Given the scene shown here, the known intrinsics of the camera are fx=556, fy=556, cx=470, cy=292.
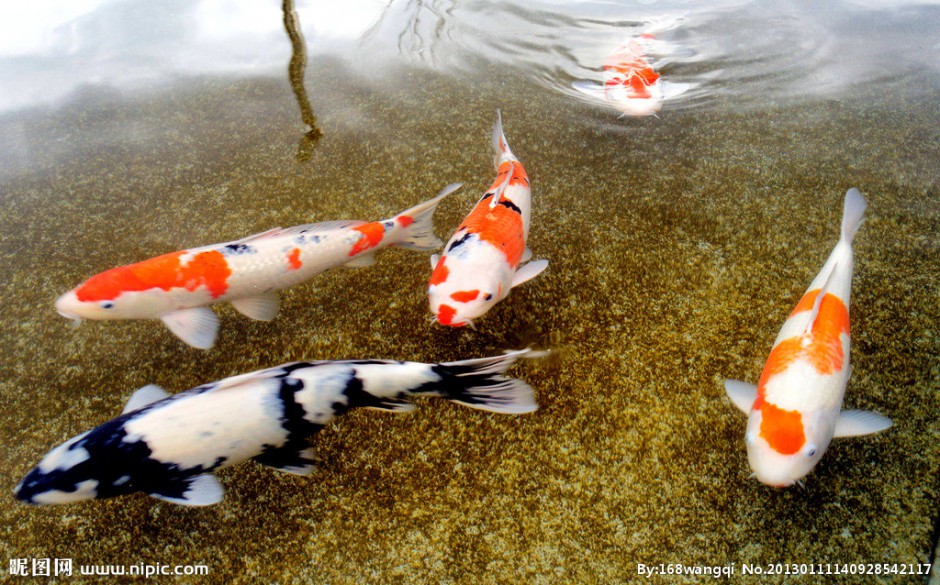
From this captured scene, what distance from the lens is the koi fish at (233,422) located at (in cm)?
152

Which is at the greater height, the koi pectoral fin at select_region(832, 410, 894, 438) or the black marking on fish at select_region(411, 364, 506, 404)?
the black marking on fish at select_region(411, 364, 506, 404)

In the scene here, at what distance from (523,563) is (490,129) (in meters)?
2.06

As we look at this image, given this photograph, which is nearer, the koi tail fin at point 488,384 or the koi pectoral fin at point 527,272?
the koi tail fin at point 488,384

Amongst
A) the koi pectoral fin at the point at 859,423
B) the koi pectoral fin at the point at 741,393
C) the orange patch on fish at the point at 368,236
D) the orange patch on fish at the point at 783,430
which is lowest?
the koi pectoral fin at the point at 859,423

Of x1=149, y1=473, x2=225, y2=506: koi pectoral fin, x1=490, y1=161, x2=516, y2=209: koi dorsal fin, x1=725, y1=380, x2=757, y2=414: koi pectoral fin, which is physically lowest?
x1=149, y1=473, x2=225, y2=506: koi pectoral fin

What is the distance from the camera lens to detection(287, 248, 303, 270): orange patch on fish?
1.99 metres

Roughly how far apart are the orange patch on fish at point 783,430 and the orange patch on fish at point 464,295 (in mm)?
902

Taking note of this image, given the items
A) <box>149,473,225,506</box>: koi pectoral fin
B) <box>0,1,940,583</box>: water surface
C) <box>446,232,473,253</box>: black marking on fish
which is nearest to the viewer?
<box>149,473,225,506</box>: koi pectoral fin

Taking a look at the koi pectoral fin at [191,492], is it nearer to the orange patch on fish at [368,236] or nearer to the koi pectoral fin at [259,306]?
the koi pectoral fin at [259,306]

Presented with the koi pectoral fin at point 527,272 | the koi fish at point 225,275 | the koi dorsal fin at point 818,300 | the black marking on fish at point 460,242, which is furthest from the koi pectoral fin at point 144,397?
the koi dorsal fin at point 818,300

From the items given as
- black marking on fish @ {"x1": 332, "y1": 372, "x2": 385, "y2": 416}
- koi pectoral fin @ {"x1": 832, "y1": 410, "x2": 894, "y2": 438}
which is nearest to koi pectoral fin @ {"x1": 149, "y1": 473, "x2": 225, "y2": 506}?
black marking on fish @ {"x1": 332, "y1": 372, "x2": 385, "y2": 416}

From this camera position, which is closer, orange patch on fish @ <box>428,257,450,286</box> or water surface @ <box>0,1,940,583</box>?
water surface @ <box>0,1,940,583</box>

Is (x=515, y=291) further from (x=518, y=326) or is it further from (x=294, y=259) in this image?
(x=294, y=259)

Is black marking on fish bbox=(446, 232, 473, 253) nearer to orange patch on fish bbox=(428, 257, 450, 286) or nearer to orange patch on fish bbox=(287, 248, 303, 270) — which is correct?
orange patch on fish bbox=(428, 257, 450, 286)
